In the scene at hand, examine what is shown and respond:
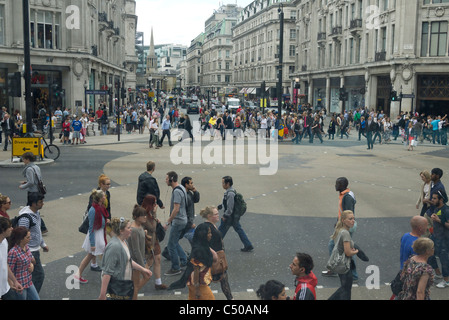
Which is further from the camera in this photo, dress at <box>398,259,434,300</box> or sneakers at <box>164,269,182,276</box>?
sneakers at <box>164,269,182,276</box>

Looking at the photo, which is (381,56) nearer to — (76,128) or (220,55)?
(76,128)

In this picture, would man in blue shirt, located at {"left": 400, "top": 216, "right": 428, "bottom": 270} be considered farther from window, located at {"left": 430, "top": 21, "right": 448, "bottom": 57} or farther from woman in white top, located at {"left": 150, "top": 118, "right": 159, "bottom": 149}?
window, located at {"left": 430, "top": 21, "right": 448, "bottom": 57}

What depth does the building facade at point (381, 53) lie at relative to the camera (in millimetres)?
39875

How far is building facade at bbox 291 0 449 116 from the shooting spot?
39875 mm

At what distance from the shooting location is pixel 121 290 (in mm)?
5617

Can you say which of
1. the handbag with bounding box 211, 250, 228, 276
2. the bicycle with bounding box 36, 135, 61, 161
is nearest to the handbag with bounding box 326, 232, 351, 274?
the handbag with bounding box 211, 250, 228, 276

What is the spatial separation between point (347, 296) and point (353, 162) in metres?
14.9

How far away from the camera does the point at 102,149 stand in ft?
80.2

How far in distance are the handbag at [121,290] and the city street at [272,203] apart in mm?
1398

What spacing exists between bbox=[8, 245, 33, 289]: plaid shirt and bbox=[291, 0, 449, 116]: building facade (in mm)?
32997

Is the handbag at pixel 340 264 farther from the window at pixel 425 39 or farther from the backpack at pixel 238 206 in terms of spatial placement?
the window at pixel 425 39

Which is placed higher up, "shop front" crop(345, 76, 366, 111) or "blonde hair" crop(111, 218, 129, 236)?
"shop front" crop(345, 76, 366, 111)

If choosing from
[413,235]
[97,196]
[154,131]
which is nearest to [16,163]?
[154,131]

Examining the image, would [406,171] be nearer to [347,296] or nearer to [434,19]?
[347,296]
